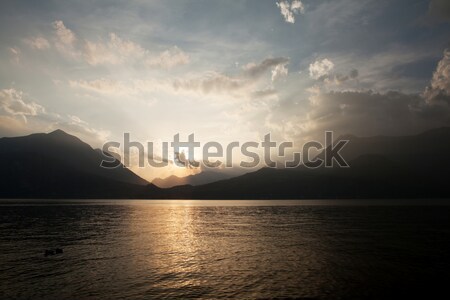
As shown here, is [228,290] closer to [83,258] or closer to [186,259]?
[186,259]

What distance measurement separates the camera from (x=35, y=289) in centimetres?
3491

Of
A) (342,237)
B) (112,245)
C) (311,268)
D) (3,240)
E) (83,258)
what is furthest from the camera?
(342,237)

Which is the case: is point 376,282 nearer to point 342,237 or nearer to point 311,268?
point 311,268

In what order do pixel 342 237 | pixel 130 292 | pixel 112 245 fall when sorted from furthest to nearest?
pixel 342 237
pixel 112 245
pixel 130 292

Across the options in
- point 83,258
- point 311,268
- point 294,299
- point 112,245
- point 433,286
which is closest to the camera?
point 294,299

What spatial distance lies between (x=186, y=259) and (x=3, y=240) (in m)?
46.7

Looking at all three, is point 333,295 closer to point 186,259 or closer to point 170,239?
point 186,259

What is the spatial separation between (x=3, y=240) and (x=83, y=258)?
31843 mm

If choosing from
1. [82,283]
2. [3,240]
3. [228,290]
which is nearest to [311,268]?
[228,290]

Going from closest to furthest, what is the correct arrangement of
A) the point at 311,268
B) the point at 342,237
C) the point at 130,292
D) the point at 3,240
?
the point at 130,292, the point at 311,268, the point at 3,240, the point at 342,237

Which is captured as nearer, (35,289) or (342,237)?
(35,289)

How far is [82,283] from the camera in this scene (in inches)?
1479

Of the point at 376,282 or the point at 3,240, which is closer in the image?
the point at 376,282

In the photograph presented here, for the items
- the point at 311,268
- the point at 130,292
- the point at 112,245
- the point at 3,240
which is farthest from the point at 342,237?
the point at 3,240
